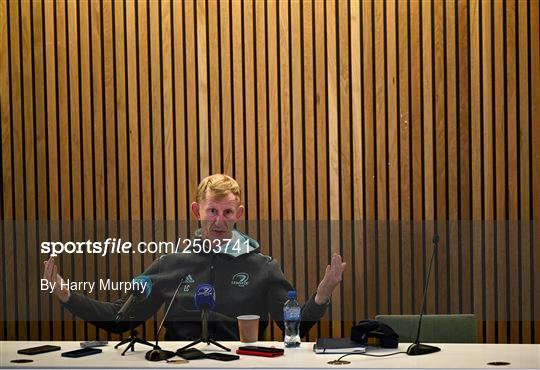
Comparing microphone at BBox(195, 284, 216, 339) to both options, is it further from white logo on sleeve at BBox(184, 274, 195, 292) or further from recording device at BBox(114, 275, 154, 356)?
recording device at BBox(114, 275, 154, 356)

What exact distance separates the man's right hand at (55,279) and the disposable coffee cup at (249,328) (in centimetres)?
79

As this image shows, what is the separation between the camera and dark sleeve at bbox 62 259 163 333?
3958 millimetres

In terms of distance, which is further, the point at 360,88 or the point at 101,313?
the point at 360,88

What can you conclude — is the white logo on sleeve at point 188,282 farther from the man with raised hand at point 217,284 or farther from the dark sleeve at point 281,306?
the dark sleeve at point 281,306

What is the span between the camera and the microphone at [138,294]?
12.9 ft

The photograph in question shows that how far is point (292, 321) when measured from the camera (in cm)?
416

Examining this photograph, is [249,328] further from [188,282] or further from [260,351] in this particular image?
[188,282]

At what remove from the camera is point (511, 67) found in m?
5.84

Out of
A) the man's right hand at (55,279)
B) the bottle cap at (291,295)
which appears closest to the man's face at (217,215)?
the bottle cap at (291,295)

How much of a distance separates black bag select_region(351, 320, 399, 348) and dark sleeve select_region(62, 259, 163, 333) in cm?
89

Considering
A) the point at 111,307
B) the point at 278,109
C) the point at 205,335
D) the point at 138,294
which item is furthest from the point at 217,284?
the point at 278,109

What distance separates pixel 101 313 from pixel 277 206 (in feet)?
7.42

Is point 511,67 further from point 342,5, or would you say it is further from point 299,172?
point 299,172

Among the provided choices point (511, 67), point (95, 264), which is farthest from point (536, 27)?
point (95, 264)
